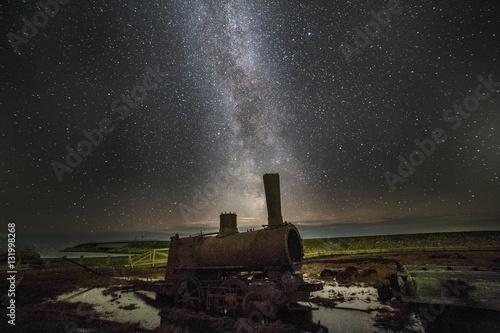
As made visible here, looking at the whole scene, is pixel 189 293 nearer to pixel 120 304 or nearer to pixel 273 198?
pixel 120 304

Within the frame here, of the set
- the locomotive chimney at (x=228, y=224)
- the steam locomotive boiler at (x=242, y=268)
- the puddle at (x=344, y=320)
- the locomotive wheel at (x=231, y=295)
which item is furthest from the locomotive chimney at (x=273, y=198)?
the puddle at (x=344, y=320)

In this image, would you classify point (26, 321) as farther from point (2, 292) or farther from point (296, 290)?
point (296, 290)

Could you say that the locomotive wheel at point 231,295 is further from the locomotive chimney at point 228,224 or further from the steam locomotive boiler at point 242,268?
the locomotive chimney at point 228,224

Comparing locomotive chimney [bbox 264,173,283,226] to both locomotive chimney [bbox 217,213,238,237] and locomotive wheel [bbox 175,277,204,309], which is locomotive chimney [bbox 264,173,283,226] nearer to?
locomotive chimney [bbox 217,213,238,237]

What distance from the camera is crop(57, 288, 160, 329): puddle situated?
299 inches

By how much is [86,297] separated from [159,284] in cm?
367

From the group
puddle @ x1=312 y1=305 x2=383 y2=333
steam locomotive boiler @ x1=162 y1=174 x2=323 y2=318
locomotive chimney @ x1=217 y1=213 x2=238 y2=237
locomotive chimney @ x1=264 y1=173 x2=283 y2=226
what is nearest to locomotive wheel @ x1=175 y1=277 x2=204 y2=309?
steam locomotive boiler @ x1=162 y1=174 x2=323 y2=318

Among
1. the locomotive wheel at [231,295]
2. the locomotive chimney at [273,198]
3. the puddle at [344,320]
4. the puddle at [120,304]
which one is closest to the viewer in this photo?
the puddle at [344,320]

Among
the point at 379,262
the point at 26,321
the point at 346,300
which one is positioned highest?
the point at 26,321

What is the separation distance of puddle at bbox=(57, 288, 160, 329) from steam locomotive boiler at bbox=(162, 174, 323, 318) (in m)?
1.24

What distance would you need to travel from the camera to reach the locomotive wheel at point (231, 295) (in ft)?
25.4

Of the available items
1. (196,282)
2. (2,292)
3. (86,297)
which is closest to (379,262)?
(196,282)

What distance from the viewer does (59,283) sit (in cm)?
1348

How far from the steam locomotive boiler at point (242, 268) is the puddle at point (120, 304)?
1238 mm
